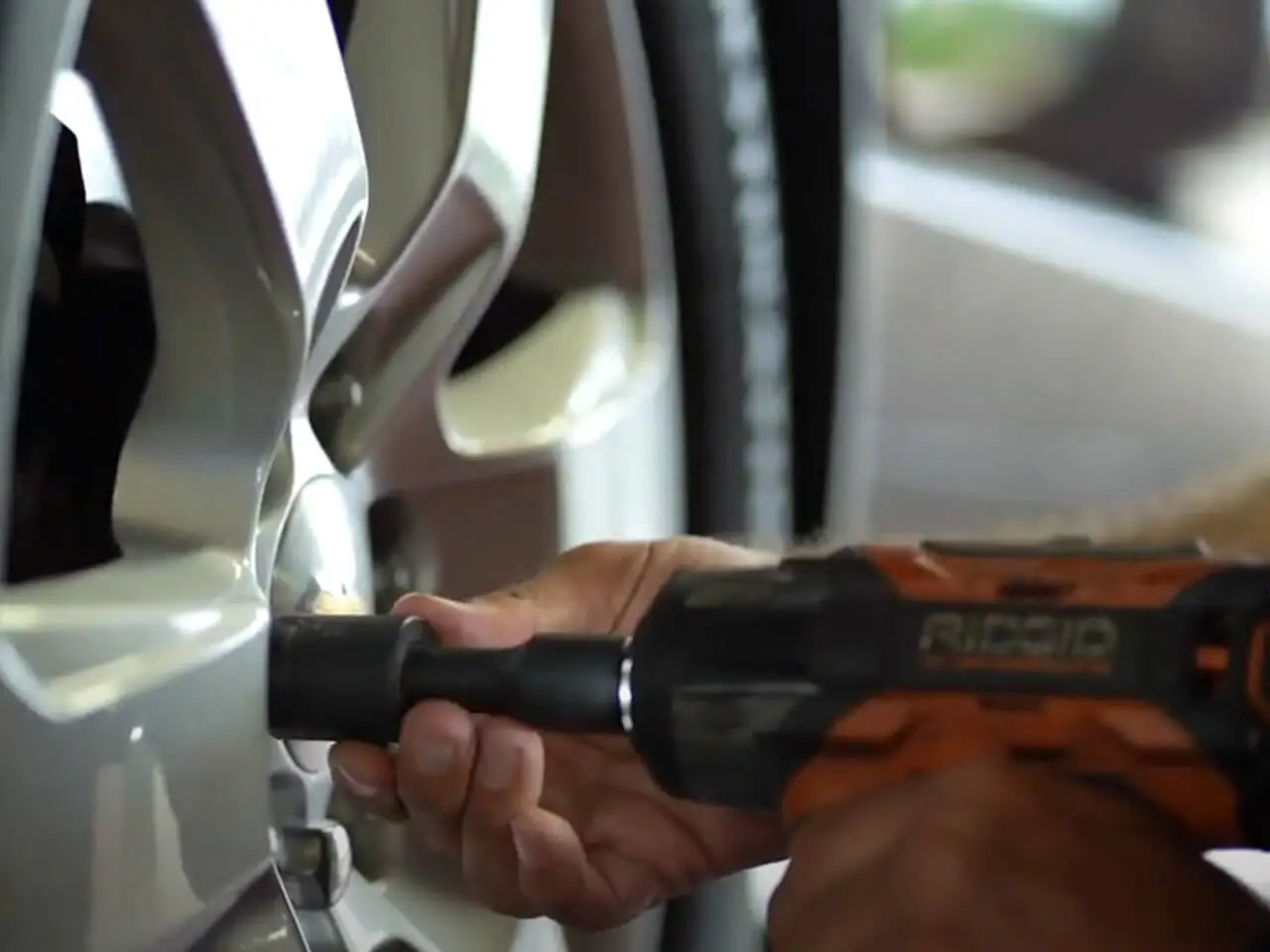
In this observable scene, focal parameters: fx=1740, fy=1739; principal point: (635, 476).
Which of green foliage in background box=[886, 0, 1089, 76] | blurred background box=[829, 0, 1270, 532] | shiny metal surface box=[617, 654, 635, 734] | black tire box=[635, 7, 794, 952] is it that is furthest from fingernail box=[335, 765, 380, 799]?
green foliage in background box=[886, 0, 1089, 76]

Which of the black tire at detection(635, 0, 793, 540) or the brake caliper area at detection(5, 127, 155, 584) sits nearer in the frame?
the brake caliper area at detection(5, 127, 155, 584)

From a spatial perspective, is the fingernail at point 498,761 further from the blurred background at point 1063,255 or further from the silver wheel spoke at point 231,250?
the blurred background at point 1063,255

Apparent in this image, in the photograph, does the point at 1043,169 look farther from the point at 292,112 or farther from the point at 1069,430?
the point at 292,112

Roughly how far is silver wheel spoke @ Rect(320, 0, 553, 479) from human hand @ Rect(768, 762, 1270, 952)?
10.7 inches

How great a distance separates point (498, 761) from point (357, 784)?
5cm

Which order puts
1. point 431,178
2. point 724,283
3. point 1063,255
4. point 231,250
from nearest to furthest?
1. point 231,250
2. point 431,178
3. point 724,283
4. point 1063,255

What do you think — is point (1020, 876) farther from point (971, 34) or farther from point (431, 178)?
point (971, 34)

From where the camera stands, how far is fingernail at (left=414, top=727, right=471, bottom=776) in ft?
1.63

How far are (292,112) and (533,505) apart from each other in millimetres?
306

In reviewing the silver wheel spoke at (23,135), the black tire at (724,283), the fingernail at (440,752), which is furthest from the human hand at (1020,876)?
the black tire at (724,283)

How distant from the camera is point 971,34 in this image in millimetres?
1551

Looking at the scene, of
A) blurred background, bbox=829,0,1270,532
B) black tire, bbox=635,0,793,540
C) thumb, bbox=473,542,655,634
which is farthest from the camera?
blurred background, bbox=829,0,1270,532

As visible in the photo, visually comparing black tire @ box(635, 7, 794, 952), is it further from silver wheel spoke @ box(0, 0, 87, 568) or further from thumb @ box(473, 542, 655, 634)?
silver wheel spoke @ box(0, 0, 87, 568)

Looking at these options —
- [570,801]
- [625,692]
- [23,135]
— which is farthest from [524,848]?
[23,135]
